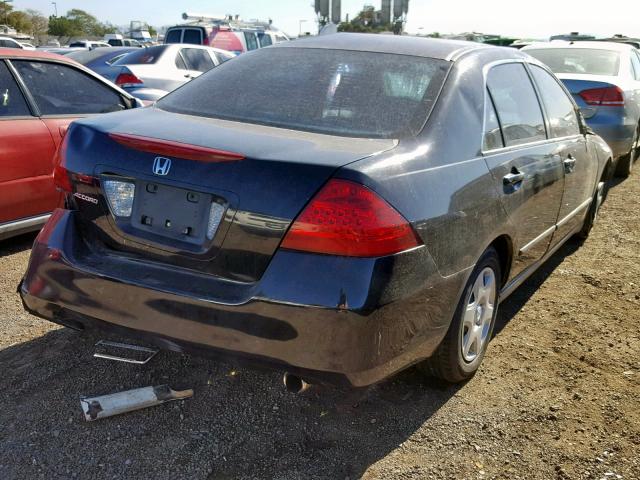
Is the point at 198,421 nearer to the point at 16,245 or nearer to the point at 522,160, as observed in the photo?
the point at 522,160

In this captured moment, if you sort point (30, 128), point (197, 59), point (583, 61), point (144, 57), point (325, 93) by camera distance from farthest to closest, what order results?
1. point (197, 59)
2. point (144, 57)
3. point (583, 61)
4. point (30, 128)
5. point (325, 93)

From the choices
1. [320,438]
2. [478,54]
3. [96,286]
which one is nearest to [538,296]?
[478,54]

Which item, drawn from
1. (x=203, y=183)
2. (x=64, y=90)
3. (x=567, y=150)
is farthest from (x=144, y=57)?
(x=203, y=183)

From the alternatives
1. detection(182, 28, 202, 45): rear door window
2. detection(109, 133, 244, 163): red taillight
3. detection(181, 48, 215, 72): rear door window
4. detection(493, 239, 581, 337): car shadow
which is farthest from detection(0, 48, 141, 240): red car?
detection(182, 28, 202, 45): rear door window

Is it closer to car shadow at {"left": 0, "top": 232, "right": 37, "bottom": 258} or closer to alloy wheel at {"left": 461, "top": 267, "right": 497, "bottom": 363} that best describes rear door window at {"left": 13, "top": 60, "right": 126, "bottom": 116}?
car shadow at {"left": 0, "top": 232, "right": 37, "bottom": 258}

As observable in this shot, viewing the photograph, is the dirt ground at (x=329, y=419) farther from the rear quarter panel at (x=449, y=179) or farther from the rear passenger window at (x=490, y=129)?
the rear passenger window at (x=490, y=129)

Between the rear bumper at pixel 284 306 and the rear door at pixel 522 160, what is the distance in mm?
731

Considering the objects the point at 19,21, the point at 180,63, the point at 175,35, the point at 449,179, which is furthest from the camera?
the point at 19,21

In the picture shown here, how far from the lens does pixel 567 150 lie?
3936 millimetres

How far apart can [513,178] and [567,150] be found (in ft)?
3.65

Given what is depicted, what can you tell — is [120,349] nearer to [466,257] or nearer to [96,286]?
[96,286]

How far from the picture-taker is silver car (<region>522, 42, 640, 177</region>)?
23.4ft

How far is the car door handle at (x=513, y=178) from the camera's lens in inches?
117

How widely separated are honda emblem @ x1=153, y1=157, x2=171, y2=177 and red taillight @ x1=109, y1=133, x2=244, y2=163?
0.08 feet
